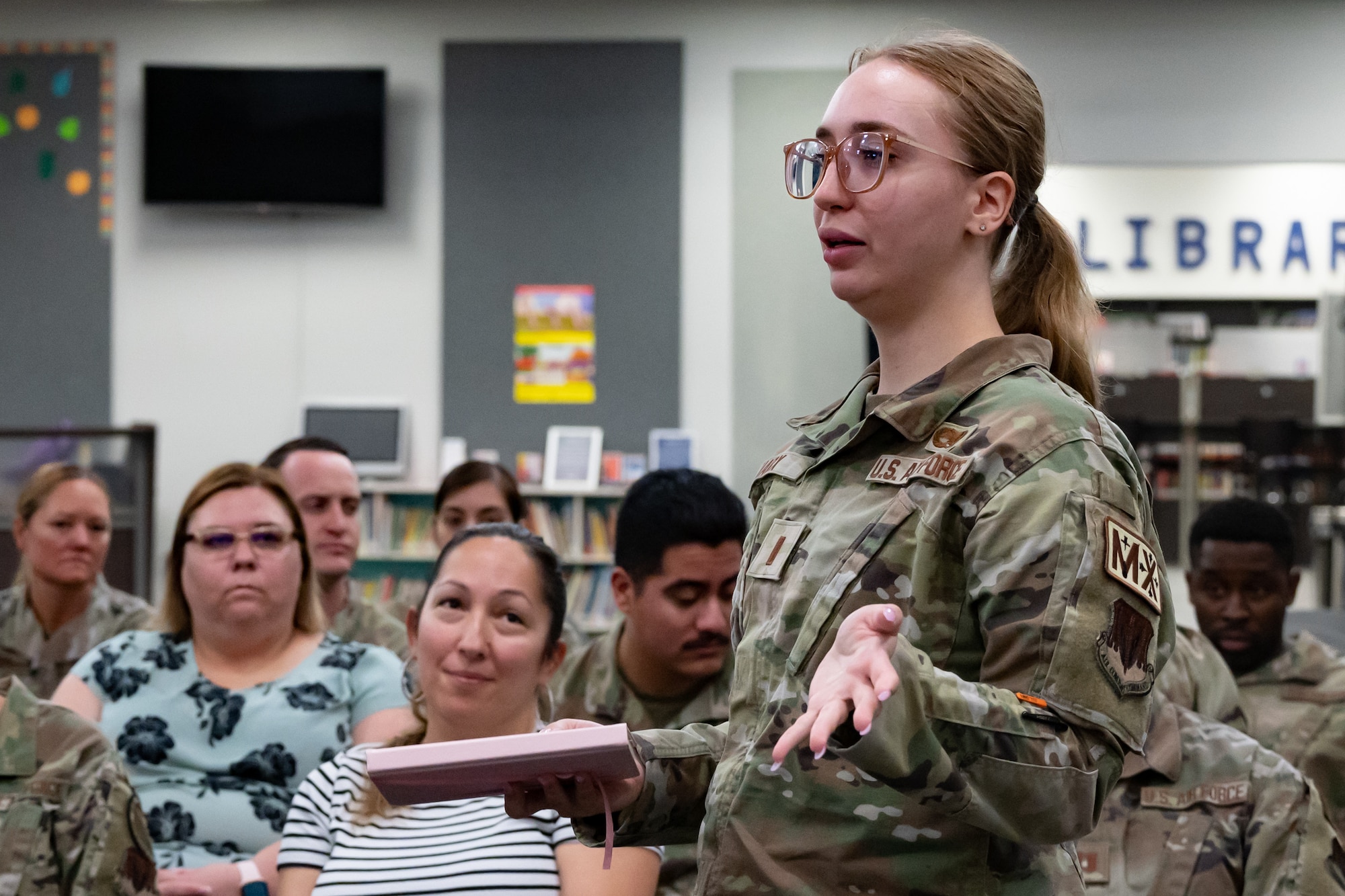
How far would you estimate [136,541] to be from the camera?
516cm

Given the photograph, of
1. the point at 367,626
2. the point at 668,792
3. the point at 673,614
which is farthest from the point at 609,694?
the point at 668,792

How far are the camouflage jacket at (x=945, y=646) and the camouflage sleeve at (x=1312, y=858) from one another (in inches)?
48.1

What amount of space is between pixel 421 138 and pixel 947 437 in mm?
5647

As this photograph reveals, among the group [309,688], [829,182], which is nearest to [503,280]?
[309,688]

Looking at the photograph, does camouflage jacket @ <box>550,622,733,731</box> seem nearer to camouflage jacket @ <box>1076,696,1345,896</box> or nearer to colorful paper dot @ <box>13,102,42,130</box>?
camouflage jacket @ <box>1076,696,1345,896</box>

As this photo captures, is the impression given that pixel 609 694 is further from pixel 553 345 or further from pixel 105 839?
pixel 553 345

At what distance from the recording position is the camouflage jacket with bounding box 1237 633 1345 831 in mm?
2820

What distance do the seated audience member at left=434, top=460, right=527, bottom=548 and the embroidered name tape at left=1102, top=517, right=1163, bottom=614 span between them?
2634 mm

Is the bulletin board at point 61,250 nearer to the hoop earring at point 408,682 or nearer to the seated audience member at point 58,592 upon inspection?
the seated audience member at point 58,592

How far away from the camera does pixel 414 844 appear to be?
187cm

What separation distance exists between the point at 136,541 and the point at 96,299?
5.86ft

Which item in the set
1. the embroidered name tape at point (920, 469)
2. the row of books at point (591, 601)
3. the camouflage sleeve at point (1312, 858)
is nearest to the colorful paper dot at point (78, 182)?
the row of books at point (591, 601)

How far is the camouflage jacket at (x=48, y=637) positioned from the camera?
337 cm

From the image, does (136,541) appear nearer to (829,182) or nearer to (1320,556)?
(829,182)
